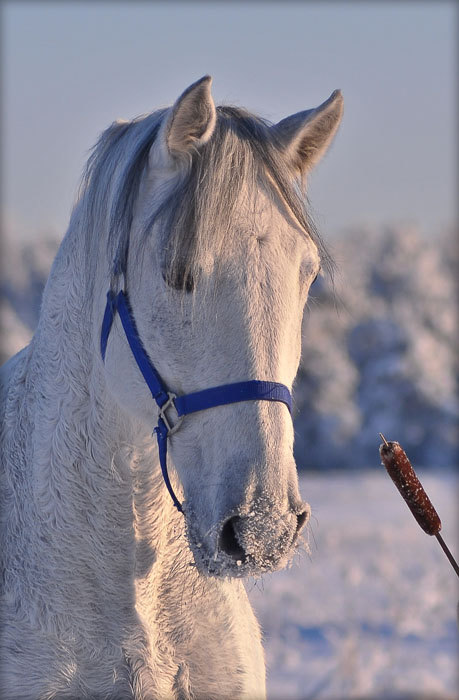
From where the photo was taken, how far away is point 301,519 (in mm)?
2408

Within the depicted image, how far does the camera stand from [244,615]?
122 inches

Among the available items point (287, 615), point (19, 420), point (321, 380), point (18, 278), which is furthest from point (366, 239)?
point (19, 420)

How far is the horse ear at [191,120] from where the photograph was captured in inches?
99.0

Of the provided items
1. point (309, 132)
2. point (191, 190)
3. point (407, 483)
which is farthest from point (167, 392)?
point (309, 132)

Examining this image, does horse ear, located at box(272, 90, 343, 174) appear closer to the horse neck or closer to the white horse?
the white horse

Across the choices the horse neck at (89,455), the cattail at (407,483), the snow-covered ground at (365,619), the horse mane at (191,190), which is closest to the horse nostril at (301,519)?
the cattail at (407,483)

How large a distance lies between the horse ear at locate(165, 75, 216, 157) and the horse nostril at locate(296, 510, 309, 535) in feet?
4.01

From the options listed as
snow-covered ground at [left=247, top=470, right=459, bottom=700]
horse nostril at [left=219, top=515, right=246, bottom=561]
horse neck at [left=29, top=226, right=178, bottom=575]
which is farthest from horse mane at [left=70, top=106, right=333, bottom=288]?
snow-covered ground at [left=247, top=470, right=459, bottom=700]

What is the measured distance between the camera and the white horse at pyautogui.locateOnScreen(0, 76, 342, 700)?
2.42 metres

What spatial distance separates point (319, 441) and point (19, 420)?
27.4 m

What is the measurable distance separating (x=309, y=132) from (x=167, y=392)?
111 cm

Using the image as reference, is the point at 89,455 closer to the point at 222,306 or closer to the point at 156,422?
the point at 156,422

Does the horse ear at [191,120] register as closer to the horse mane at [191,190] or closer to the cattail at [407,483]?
the horse mane at [191,190]

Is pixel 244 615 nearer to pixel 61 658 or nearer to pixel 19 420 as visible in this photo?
pixel 61 658
